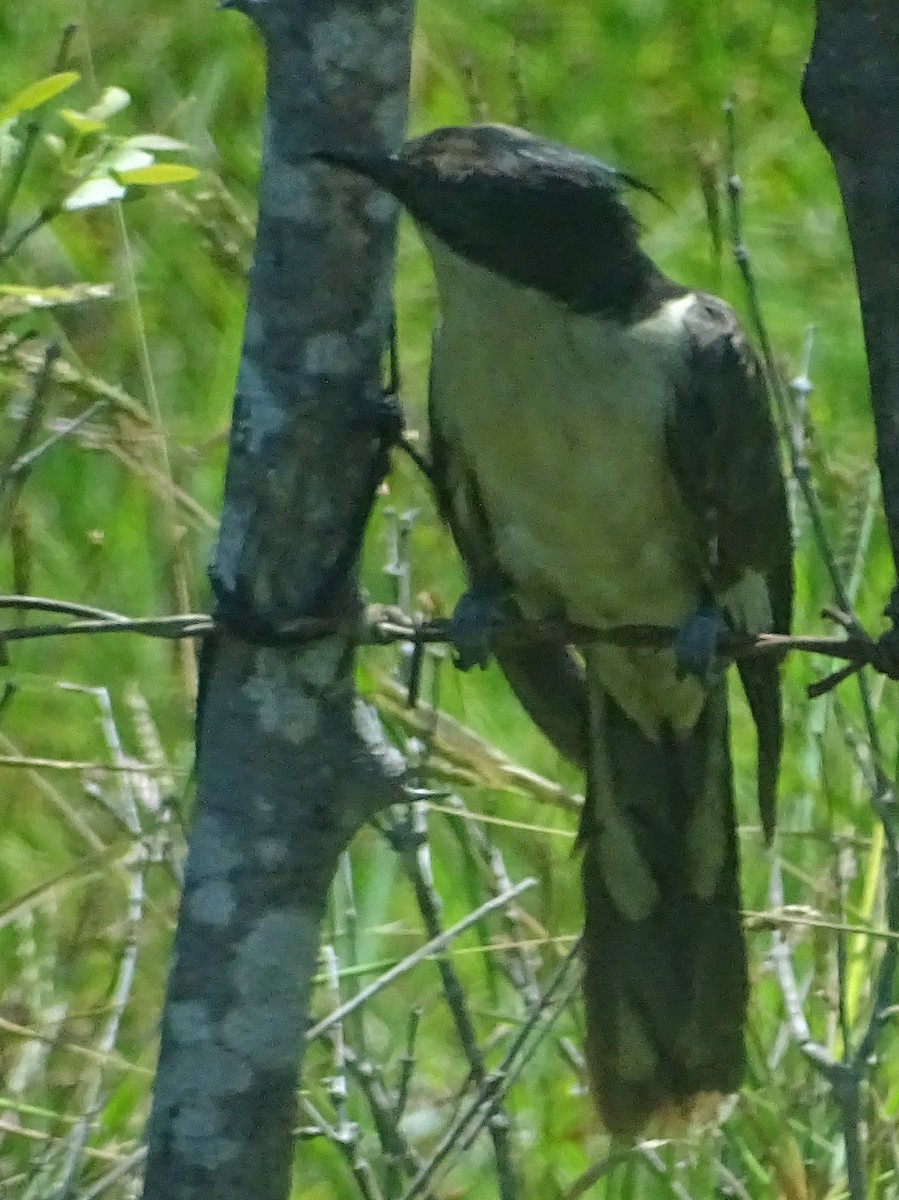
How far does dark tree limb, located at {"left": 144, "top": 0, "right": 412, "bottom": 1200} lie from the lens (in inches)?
54.1

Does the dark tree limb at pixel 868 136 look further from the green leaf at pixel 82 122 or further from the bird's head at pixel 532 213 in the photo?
the green leaf at pixel 82 122

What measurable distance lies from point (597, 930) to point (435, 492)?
1.84 ft

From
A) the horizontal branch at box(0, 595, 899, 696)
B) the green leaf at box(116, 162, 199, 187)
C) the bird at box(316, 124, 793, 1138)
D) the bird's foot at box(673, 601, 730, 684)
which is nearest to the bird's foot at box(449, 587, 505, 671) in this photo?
the bird at box(316, 124, 793, 1138)

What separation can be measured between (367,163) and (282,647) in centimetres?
40

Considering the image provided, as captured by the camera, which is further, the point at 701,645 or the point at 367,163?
the point at 701,645

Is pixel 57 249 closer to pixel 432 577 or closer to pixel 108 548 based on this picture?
pixel 108 548

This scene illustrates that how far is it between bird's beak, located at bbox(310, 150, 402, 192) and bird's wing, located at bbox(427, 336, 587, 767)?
1.65ft

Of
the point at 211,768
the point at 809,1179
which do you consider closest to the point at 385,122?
the point at 211,768

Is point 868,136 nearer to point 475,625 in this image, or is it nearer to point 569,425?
point 569,425

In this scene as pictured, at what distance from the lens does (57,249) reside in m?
3.53

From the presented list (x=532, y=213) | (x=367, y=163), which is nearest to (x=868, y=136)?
(x=367, y=163)

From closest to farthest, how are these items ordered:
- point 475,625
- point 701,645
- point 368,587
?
1. point 701,645
2. point 475,625
3. point 368,587

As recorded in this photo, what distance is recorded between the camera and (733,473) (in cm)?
190

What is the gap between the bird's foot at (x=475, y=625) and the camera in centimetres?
193
